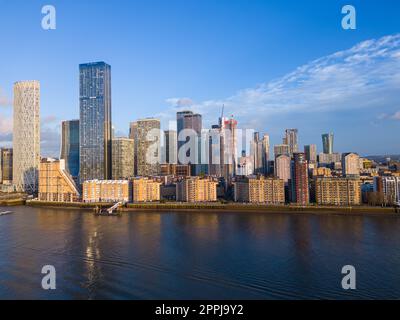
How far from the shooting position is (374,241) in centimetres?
1019

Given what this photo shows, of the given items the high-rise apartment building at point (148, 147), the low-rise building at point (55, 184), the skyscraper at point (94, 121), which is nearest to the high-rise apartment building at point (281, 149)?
the high-rise apartment building at point (148, 147)

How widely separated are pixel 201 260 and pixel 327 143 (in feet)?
172

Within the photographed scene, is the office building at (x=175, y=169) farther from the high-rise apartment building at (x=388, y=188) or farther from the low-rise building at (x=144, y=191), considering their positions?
the high-rise apartment building at (x=388, y=188)

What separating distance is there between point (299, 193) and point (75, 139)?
109ft

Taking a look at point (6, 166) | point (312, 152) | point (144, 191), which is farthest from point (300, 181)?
point (6, 166)

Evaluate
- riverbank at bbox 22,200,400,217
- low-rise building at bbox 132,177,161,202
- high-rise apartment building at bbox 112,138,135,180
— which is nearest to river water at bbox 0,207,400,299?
riverbank at bbox 22,200,400,217

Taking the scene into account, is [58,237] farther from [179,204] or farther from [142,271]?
[179,204]

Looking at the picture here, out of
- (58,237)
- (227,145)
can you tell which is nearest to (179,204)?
(58,237)

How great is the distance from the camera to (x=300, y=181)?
70.1 ft

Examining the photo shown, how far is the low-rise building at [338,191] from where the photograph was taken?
67.2 feet

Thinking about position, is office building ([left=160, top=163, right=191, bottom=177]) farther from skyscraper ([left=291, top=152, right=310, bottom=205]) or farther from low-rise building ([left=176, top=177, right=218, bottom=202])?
skyscraper ([left=291, top=152, right=310, bottom=205])

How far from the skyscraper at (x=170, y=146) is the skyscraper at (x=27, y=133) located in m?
17.3

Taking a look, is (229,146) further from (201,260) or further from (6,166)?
(201,260)

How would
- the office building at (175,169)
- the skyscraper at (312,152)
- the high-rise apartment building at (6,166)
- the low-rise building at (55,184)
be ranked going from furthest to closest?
the skyscraper at (312,152) < the high-rise apartment building at (6,166) < the office building at (175,169) < the low-rise building at (55,184)
